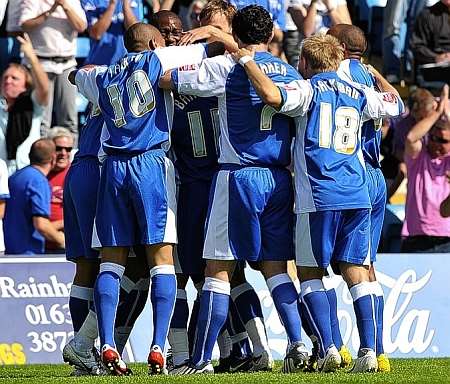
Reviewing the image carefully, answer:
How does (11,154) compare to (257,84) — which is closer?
(257,84)

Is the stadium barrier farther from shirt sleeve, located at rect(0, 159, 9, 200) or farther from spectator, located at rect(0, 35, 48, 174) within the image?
spectator, located at rect(0, 35, 48, 174)

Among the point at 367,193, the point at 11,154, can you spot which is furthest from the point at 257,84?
the point at 11,154

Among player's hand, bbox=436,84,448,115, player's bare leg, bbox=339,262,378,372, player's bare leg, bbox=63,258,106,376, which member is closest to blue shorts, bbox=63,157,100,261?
player's bare leg, bbox=63,258,106,376

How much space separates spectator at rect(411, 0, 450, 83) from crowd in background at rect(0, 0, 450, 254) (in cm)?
1

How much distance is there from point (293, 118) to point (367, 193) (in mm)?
784

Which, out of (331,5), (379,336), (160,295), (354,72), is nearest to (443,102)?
(331,5)

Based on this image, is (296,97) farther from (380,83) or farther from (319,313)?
(319,313)

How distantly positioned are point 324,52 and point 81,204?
2202 millimetres

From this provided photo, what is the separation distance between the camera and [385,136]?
614 inches

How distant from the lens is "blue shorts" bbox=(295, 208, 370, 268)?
9.09 metres

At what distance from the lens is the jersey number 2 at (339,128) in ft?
30.1

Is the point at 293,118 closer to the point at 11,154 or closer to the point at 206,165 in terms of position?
the point at 206,165

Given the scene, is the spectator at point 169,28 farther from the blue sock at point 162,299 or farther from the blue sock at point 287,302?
the blue sock at point 287,302

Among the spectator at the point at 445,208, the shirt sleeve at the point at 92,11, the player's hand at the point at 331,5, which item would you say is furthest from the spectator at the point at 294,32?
the spectator at the point at 445,208
